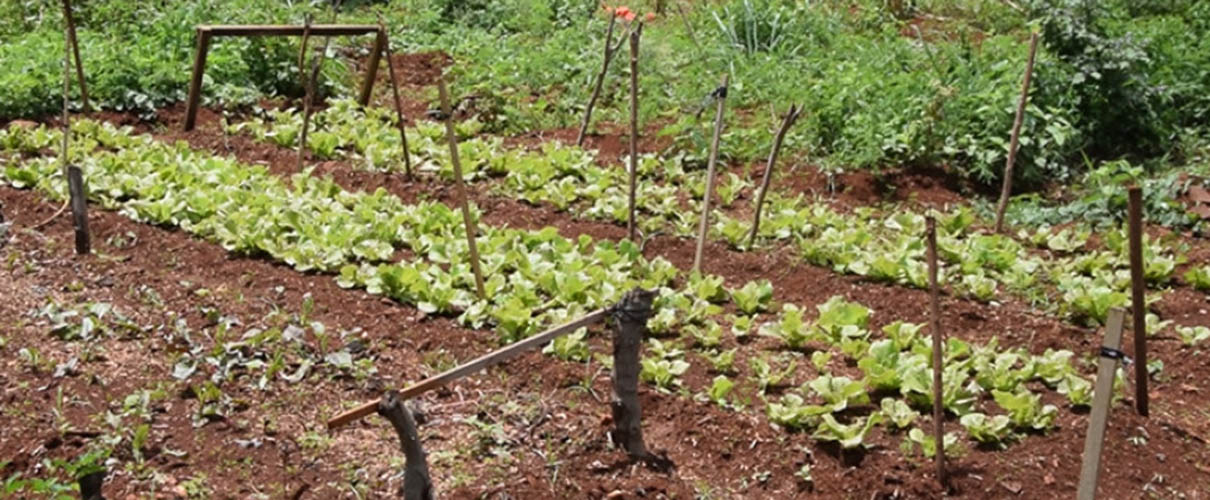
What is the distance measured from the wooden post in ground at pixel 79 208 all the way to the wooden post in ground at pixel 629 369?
3139 millimetres

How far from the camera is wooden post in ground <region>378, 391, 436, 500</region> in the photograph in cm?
384

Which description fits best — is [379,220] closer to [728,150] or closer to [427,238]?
[427,238]

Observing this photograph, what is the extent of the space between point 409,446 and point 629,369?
924 mm

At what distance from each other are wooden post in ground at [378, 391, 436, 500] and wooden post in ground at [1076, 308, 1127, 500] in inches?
85.9

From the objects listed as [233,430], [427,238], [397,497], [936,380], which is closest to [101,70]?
[427,238]

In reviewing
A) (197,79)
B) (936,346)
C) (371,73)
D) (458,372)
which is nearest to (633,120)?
(936,346)

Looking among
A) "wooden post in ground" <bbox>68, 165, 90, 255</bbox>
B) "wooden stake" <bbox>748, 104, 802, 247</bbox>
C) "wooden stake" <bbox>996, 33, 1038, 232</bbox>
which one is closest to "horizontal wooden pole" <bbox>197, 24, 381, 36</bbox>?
"wooden post in ground" <bbox>68, 165, 90, 255</bbox>

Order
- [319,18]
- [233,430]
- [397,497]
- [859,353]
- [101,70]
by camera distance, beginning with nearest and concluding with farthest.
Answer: [397,497] → [233,430] → [859,353] → [101,70] → [319,18]

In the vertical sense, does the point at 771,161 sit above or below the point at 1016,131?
below

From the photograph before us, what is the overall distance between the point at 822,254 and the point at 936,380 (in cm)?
249

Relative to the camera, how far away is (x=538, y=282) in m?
6.25

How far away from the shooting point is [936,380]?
4.50m

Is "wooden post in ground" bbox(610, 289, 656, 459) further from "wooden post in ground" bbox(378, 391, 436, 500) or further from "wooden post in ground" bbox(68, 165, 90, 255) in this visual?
"wooden post in ground" bbox(68, 165, 90, 255)

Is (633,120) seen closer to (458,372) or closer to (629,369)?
(629,369)
